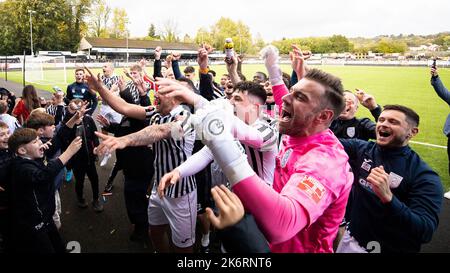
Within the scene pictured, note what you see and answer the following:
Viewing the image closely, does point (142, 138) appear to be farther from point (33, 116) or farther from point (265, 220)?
point (33, 116)

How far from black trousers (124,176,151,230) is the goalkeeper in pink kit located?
3.15 m

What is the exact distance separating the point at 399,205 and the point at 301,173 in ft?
3.69

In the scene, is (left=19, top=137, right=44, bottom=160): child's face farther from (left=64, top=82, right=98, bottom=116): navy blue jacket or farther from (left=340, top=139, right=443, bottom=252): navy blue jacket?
(left=64, top=82, right=98, bottom=116): navy blue jacket

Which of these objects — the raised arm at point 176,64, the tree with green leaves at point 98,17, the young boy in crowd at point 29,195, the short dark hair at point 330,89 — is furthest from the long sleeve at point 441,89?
the tree with green leaves at point 98,17

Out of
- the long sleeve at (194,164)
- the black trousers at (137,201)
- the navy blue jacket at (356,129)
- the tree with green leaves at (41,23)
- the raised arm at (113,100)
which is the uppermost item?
the tree with green leaves at (41,23)

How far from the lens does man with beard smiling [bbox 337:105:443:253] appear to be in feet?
7.29

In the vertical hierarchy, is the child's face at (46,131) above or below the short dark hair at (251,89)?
below

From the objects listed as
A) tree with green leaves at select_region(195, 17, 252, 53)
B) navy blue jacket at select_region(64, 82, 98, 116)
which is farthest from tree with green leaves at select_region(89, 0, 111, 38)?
navy blue jacket at select_region(64, 82, 98, 116)

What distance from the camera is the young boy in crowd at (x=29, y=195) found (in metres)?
3.01

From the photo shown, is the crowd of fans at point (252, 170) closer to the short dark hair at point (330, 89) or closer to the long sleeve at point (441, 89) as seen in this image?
the short dark hair at point (330, 89)

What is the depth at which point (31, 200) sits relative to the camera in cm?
306

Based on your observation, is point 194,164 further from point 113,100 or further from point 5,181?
point 5,181

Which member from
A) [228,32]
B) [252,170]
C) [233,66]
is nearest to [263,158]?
[252,170]
